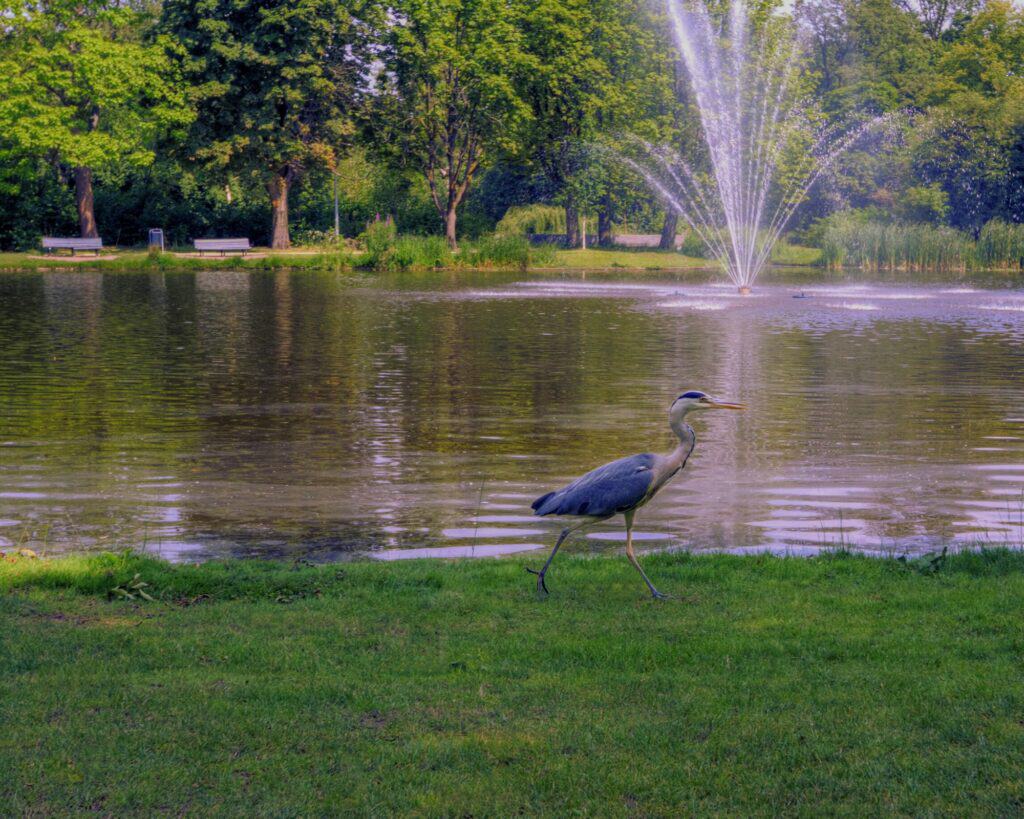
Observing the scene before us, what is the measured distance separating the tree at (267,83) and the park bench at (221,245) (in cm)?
334

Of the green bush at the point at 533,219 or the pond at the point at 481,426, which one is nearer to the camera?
the pond at the point at 481,426

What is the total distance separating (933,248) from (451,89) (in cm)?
2738

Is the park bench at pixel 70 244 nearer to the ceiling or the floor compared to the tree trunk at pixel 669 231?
nearer to the floor

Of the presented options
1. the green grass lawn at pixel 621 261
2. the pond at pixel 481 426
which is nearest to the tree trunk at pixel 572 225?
the green grass lawn at pixel 621 261

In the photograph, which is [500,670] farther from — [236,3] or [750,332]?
[236,3]

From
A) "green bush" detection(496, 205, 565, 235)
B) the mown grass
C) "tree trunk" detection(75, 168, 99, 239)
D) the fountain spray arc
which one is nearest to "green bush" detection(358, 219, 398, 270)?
the mown grass

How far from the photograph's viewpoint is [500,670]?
22.3ft

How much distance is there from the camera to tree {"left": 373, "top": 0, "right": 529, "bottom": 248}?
66.9m

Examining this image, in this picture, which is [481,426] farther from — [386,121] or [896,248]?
[386,121]

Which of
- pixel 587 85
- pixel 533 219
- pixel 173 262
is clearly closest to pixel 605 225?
pixel 533 219

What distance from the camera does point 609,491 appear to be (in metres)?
8.47

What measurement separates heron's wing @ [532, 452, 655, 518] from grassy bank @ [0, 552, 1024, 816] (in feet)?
2.05

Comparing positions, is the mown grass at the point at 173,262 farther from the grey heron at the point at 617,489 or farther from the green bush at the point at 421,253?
the grey heron at the point at 617,489

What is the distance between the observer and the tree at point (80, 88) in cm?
6128
